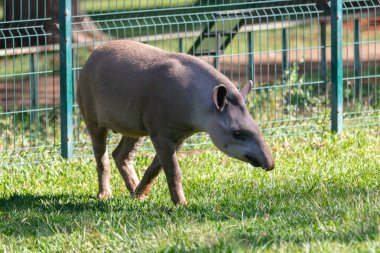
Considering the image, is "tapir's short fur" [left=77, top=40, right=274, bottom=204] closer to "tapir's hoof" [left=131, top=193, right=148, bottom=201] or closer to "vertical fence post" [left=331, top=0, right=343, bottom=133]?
"tapir's hoof" [left=131, top=193, right=148, bottom=201]

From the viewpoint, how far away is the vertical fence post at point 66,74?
33.9 feet

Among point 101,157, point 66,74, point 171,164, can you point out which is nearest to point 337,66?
point 66,74

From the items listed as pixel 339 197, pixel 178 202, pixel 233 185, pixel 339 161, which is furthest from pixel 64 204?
pixel 339 161

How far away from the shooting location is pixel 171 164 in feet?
26.5

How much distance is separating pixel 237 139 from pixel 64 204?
164 cm

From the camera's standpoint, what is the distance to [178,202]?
8.05 m

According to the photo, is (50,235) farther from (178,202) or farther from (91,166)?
(91,166)

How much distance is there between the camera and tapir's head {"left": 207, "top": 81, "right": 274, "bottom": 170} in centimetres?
766

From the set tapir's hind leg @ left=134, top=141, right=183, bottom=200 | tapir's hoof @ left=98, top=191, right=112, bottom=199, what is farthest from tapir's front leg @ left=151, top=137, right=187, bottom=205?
tapir's hoof @ left=98, top=191, right=112, bottom=199

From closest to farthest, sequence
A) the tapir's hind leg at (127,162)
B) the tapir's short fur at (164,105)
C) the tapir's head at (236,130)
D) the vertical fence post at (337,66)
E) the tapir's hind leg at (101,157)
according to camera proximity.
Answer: the tapir's head at (236,130), the tapir's short fur at (164,105), the tapir's hind leg at (101,157), the tapir's hind leg at (127,162), the vertical fence post at (337,66)

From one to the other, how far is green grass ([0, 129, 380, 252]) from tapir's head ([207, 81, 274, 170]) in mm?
414

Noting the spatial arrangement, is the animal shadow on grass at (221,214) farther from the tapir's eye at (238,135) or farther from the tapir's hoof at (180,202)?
the tapir's eye at (238,135)

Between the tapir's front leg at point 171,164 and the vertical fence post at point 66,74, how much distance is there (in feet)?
8.33

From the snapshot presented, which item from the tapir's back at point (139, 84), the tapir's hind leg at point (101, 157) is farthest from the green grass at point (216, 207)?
the tapir's back at point (139, 84)
